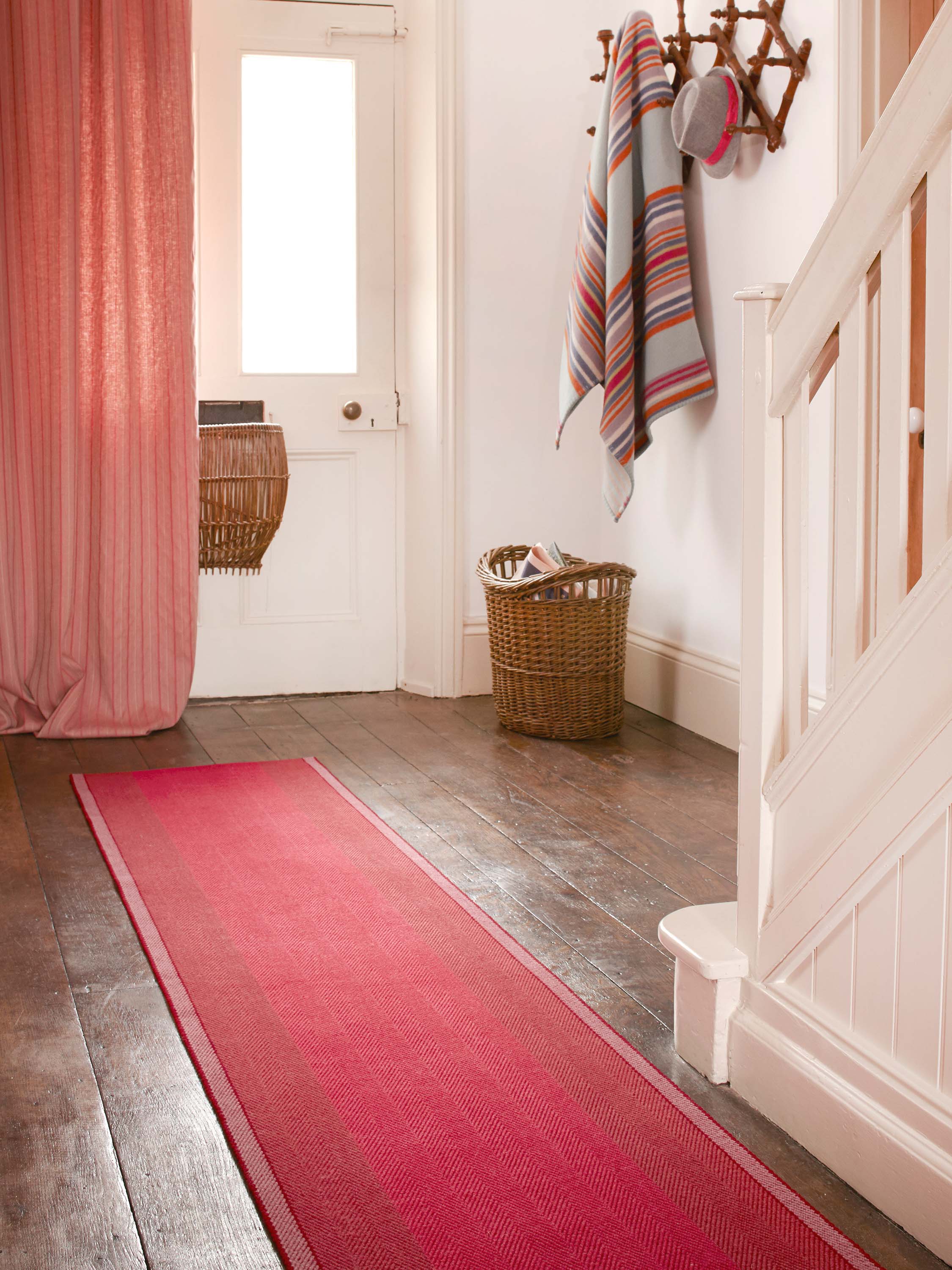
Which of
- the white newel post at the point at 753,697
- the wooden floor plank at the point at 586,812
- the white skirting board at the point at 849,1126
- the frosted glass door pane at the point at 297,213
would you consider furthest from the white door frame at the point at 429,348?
the white skirting board at the point at 849,1126

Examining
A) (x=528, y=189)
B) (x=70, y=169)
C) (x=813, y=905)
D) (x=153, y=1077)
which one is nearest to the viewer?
(x=813, y=905)

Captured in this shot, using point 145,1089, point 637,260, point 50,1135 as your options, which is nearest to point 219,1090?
point 145,1089

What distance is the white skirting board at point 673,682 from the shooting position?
3.30 metres

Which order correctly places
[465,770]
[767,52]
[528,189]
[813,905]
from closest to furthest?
[813,905] < [767,52] < [465,770] < [528,189]

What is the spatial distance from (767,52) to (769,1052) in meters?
2.30

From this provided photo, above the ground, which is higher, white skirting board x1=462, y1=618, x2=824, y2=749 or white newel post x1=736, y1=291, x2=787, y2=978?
white newel post x1=736, y1=291, x2=787, y2=978

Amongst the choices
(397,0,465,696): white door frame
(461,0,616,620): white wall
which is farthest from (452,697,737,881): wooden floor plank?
(461,0,616,620): white wall

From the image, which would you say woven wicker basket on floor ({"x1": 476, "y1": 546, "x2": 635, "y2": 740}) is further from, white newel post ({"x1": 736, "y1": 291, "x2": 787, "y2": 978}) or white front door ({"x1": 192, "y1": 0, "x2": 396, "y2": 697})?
white newel post ({"x1": 736, "y1": 291, "x2": 787, "y2": 978})

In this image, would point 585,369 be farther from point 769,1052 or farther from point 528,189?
point 769,1052

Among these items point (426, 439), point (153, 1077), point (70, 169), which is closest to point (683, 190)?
point (426, 439)

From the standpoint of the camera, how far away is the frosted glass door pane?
3.73m

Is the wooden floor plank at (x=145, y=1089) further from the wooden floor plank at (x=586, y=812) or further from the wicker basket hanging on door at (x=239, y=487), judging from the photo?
the wicker basket hanging on door at (x=239, y=487)

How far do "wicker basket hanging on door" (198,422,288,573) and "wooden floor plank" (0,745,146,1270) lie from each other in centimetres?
166

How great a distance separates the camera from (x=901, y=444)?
4.25ft
